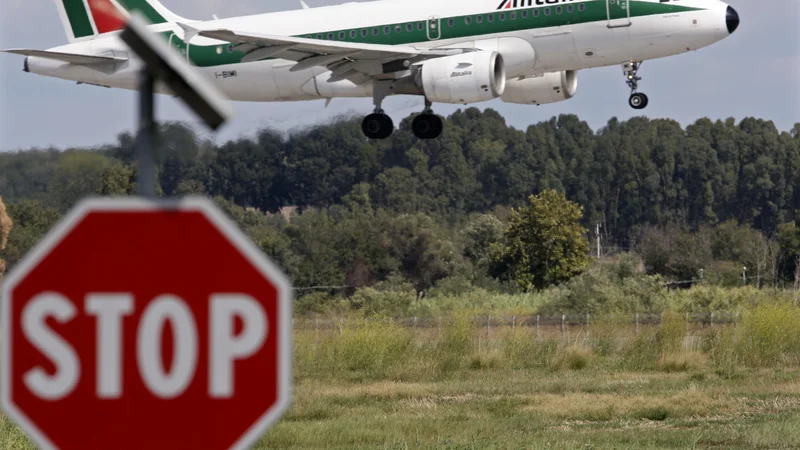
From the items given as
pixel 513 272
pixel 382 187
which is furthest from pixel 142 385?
pixel 382 187

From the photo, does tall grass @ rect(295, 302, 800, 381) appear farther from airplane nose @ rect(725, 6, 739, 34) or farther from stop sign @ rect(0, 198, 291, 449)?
stop sign @ rect(0, 198, 291, 449)

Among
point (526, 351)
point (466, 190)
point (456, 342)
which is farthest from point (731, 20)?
point (466, 190)

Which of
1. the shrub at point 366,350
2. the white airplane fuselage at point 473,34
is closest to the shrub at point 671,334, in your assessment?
the shrub at point 366,350

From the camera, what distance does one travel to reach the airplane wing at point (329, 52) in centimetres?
2689

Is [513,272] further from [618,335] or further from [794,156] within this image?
[794,156]

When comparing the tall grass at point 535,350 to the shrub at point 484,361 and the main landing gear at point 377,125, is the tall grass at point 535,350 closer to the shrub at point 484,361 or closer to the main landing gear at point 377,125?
the shrub at point 484,361

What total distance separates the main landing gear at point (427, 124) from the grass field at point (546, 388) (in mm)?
4197

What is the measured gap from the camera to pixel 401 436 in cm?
1641

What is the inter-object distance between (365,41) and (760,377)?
37.6ft

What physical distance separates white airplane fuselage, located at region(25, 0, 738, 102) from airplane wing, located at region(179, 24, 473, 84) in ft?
1.79

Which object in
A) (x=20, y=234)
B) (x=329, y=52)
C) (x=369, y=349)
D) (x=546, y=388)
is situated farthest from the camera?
(x=20, y=234)

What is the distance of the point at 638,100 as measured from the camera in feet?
96.8

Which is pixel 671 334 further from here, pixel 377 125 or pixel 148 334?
pixel 148 334

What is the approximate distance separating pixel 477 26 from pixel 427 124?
2683mm
